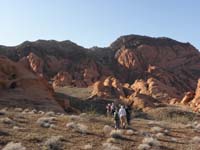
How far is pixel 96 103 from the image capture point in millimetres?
82750

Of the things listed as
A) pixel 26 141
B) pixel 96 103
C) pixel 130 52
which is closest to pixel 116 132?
pixel 26 141

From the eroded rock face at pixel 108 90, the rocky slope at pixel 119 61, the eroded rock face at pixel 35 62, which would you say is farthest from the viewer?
the eroded rock face at pixel 35 62

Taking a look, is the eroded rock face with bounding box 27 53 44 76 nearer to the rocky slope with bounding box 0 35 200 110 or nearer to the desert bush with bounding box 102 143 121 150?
the rocky slope with bounding box 0 35 200 110

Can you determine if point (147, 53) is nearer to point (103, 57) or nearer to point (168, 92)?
point (103, 57)

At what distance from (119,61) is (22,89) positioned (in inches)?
3722

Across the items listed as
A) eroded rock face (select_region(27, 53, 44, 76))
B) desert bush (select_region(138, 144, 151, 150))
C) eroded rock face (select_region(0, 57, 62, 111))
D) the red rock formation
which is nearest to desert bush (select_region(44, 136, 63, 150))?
desert bush (select_region(138, 144, 151, 150))

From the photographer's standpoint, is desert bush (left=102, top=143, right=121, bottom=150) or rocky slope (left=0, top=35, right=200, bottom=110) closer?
desert bush (left=102, top=143, right=121, bottom=150)

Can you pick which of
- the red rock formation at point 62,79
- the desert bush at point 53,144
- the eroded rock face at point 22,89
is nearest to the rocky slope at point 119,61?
the red rock formation at point 62,79

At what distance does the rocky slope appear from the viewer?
126 meters

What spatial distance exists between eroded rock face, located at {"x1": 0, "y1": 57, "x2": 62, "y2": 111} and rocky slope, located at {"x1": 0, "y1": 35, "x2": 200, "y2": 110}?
177 ft

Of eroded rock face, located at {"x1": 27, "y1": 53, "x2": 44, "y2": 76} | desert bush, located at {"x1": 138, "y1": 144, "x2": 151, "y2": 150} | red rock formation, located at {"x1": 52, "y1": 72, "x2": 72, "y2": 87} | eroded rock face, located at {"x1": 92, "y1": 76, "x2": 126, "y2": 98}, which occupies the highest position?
eroded rock face, located at {"x1": 27, "y1": 53, "x2": 44, "y2": 76}

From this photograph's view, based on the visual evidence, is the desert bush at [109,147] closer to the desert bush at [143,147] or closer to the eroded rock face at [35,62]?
the desert bush at [143,147]

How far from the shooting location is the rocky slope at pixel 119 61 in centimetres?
12644

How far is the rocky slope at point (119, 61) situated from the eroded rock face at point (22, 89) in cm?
5408
